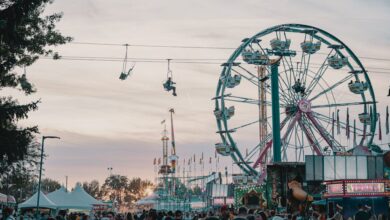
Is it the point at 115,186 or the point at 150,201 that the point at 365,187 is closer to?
the point at 150,201

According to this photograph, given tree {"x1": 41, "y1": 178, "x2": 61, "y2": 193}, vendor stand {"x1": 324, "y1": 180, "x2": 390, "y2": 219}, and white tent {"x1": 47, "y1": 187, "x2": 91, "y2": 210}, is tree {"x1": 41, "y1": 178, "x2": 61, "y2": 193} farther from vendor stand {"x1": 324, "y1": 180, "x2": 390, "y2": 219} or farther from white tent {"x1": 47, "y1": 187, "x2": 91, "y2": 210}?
vendor stand {"x1": 324, "y1": 180, "x2": 390, "y2": 219}

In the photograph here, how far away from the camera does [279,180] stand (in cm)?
4881

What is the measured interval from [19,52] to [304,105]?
1232 inches

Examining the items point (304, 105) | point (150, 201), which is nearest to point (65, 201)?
point (304, 105)

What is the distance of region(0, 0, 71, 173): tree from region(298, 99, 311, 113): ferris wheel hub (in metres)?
28.5

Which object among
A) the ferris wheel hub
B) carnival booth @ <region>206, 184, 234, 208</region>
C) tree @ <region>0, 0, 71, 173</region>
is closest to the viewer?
tree @ <region>0, 0, 71, 173</region>

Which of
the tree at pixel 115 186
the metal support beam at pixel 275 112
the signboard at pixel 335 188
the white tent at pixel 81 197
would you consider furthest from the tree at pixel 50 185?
the signboard at pixel 335 188

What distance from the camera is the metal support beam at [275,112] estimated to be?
54059mm

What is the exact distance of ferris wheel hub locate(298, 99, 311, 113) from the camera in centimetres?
5641

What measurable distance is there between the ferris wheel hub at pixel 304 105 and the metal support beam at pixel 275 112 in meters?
2.20

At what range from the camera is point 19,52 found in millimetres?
30719

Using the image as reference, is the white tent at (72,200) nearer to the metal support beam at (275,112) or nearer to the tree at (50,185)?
the metal support beam at (275,112)

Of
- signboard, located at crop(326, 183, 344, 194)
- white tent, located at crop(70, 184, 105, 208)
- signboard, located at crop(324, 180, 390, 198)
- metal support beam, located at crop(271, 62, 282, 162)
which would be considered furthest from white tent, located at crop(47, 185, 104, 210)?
signboard, located at crop(324, 180, 390, 198)

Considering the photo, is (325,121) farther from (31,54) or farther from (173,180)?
(173,180)
